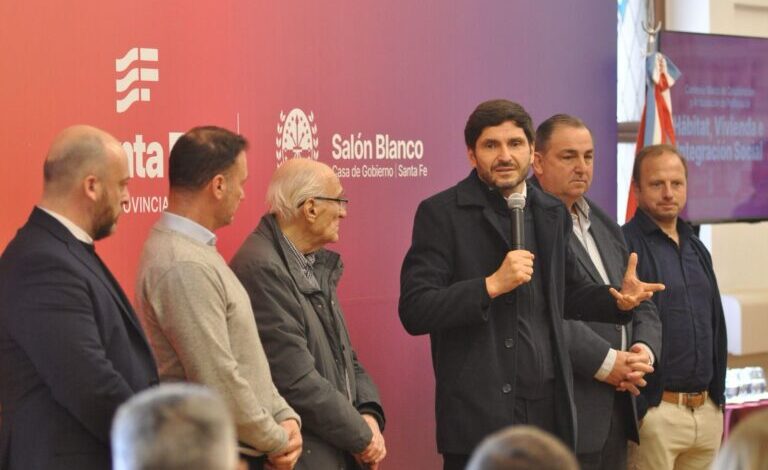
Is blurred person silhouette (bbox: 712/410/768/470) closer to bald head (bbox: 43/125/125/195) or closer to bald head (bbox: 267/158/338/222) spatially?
bald head (bbox: 43/125/125/195)

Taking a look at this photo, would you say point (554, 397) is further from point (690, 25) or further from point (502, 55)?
point (690, 25)

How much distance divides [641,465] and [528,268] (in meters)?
1.58

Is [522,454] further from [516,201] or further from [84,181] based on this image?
[516,201]

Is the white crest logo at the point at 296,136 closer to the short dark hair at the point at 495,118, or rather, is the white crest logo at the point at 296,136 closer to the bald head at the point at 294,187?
the bald head at the point at 294,187

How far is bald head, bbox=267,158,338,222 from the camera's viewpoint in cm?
404

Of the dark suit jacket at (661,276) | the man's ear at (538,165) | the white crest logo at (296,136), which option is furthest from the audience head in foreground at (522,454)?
the dark suit jacket at (661,276)

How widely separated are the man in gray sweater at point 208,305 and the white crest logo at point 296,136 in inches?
38.1

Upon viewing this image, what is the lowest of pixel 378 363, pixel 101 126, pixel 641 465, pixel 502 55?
pixel 641 465

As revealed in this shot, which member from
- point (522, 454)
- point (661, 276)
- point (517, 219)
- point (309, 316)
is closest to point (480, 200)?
point (517, 219)

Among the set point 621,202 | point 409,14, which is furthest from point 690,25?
point 409,14

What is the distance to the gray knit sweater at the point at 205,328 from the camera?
3.49m

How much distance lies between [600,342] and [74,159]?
211 cm

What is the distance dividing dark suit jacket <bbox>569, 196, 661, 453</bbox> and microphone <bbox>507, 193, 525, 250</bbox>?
733mm

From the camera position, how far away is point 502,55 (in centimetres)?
570
